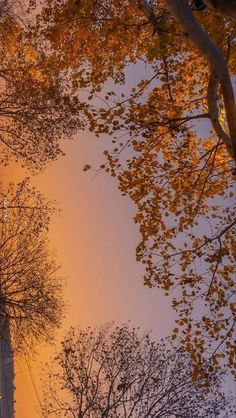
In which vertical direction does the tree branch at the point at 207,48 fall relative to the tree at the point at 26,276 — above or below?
below

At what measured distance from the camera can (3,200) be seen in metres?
18.7

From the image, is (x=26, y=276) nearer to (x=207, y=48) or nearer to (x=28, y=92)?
(x=28, y=92)

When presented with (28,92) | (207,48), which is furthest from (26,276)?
(207,48)

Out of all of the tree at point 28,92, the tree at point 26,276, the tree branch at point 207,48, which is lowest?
the tree branch at point 207,48

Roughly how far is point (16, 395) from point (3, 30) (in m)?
14.4

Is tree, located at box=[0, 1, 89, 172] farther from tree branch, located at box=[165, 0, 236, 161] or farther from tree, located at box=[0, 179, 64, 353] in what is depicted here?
tree branch, located at box=[165, 0, 236, 161]

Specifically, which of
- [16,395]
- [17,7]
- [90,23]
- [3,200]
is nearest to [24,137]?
[3,200]

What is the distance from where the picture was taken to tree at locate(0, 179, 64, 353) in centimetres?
1688

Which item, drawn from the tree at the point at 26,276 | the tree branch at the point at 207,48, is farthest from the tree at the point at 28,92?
the tree branch at the point at 207,48

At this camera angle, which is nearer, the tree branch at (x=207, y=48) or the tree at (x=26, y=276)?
the tree branch at (x=207, y=48)

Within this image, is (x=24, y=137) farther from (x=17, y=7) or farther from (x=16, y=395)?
(x=16, y=395)

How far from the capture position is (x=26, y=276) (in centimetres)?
1744

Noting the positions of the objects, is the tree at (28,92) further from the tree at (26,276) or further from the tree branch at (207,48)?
the tree branch at (207,48)

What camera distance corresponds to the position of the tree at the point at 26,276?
55.4 feet
